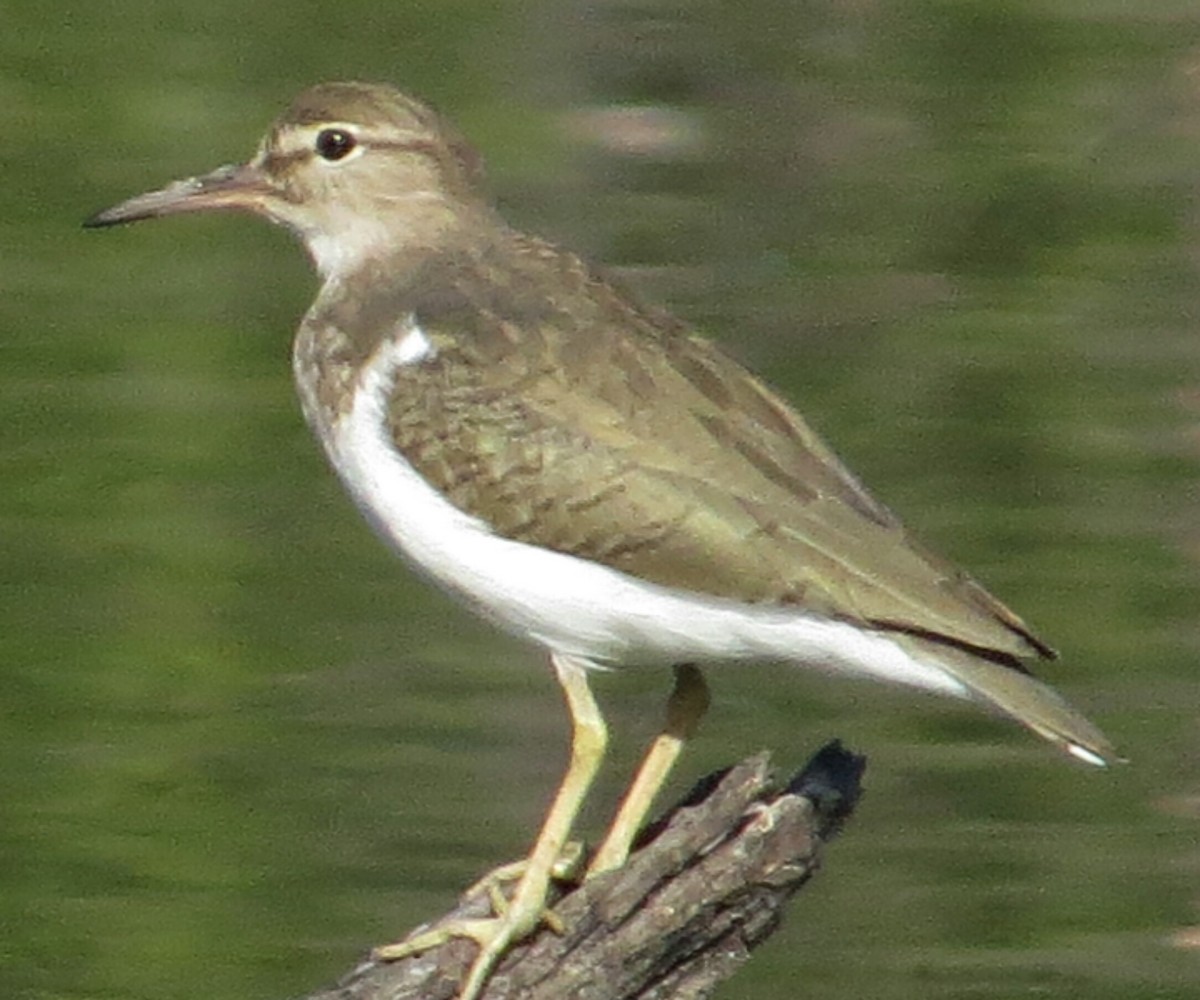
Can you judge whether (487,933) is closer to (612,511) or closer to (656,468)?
(612,511)

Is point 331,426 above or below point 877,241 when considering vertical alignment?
below

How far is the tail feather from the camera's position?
10602mm

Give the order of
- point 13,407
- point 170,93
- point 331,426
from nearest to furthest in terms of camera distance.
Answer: point 331,426, point 13,407, point 170,93

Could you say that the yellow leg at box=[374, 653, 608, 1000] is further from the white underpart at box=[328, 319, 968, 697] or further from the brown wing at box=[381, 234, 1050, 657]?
the brown wing at box=[381, 234, 1050, 657]

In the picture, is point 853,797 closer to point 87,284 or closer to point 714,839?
point 714,839

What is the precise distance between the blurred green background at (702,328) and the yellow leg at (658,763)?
2467mm

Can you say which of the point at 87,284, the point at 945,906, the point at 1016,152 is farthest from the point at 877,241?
the point at 945,906

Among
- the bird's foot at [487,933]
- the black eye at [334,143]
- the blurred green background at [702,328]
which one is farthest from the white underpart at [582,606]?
the blurred green background at [702,328]

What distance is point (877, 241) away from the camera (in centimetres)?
1995

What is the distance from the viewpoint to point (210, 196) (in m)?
12.4

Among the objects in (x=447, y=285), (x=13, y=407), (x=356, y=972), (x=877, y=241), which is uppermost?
(x=877, y=241)

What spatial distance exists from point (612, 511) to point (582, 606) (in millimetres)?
235

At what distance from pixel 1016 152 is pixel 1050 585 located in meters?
5.21

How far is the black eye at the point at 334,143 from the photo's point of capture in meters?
12.3
